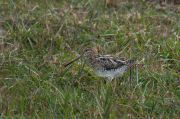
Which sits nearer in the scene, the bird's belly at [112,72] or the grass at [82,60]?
the grass at [82,60]

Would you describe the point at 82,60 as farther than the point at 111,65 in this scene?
Yes

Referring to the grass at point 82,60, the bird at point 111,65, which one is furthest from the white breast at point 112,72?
the grass at point 82,60

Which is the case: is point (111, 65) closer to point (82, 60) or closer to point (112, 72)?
point (112, 72)

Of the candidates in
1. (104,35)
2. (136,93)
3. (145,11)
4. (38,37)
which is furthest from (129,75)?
(145,11)

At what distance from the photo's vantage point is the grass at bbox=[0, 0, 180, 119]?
3.81 meters

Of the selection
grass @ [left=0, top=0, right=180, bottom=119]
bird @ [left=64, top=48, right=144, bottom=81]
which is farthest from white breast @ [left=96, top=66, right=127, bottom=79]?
grass @ [left=0, top=0, right=180, bottom=119]

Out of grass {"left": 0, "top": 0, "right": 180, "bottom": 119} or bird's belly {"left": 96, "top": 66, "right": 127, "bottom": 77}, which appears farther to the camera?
bird's belly {"left": 96, "top": 66, "right": 127, "bottom": 77}

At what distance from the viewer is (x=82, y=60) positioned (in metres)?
5.24

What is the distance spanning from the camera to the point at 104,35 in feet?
19.1

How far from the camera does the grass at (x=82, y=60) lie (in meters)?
3.81

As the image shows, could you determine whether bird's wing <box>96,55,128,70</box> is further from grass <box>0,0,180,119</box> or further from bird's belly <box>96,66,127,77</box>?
grass <box>0,0,180,119</box>

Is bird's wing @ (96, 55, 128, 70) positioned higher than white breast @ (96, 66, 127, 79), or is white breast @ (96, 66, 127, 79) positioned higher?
bird's wing @ (96, 55, 128, 70)

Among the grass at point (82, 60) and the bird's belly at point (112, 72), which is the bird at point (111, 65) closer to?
the bird's belly at point (112, 72)

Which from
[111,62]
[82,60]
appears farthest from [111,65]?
[82,60]
